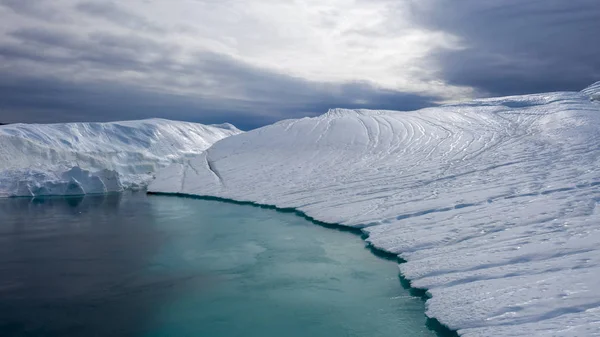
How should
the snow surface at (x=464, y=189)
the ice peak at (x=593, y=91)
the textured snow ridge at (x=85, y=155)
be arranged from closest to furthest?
1. the snow surface at (x=464, y=189)
2. the textured snow ridge at (x=85, y=155)
3. the ice peak at (x=593, y=91)

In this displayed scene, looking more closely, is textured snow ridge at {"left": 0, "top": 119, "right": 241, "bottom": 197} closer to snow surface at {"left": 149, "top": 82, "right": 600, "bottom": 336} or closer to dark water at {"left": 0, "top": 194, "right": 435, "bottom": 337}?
snow surface at {"left": 149, "top": 82, "right": 600, "bottom": 336}

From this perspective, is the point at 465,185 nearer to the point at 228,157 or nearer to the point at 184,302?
the point at 184,302

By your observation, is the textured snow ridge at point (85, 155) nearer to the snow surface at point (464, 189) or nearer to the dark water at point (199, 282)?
the snow surface at point (464, 189)

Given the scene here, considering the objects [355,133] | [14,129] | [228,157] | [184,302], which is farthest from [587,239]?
[14,129]

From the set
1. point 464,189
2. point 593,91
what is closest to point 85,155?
point 464,189

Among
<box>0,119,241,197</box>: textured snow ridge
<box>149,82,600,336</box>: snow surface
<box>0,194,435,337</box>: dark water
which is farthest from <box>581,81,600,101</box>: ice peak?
<box>0,119,241,197</box>: textured snow ridge

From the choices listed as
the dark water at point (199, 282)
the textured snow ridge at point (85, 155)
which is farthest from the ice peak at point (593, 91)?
the textured snow ridge at point (85, 155)

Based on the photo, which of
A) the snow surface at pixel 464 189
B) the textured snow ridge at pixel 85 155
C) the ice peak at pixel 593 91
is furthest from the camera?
the ice peak at pixel 593 91
